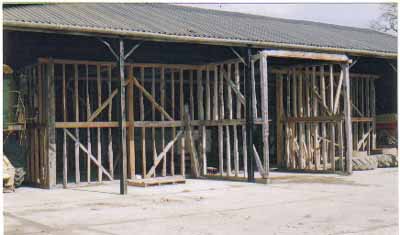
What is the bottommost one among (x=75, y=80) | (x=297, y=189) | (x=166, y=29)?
(x=297, y=189)

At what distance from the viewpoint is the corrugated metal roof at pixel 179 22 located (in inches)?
554

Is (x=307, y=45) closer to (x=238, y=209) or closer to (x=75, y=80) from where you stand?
(x=75, y=80)

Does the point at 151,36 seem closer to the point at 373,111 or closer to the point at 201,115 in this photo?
the point at 201,115

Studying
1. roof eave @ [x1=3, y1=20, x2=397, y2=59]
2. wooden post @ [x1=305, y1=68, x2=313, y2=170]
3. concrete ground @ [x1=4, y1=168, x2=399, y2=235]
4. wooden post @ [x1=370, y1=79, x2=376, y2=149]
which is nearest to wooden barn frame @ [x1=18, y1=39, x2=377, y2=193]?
wooden post @ [x1=305, y1=68, x2=313, y2=170]

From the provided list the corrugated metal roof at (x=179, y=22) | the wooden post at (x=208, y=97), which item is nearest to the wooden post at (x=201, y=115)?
the wooden post at (x=208, y=97)

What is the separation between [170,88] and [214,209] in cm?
926

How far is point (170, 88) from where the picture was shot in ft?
66.6

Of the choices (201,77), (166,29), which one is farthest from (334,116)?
(166,29)

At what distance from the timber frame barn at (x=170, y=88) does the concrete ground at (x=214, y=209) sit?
4.25 feet

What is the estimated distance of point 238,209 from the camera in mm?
11461

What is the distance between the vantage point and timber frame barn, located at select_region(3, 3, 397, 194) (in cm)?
1573

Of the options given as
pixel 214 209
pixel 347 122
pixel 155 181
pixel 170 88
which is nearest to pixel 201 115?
pixel 170 88

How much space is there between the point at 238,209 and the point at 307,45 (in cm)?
785

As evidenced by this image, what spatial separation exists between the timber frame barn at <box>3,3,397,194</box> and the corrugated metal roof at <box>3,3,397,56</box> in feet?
0.21
